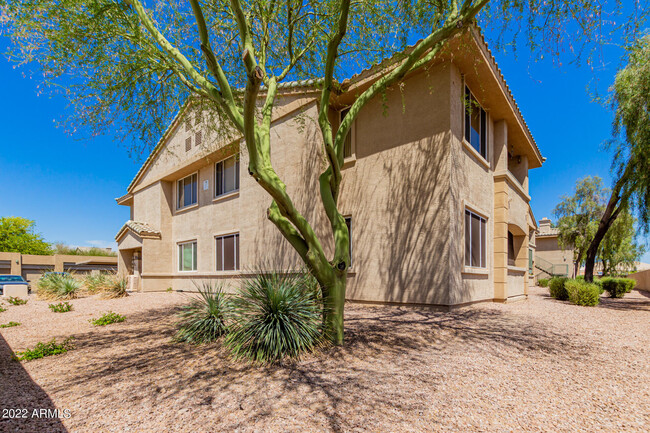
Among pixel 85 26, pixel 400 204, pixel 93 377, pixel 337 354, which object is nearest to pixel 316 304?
pixel 337 354

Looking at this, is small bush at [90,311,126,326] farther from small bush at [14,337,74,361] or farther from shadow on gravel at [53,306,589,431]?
small bush at [14,337,74,361]

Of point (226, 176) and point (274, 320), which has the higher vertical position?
point (226, 176)

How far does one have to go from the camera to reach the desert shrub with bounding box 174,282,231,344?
6.74 meters

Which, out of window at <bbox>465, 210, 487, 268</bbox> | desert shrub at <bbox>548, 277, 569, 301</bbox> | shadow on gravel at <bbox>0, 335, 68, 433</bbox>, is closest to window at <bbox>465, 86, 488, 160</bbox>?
window at <bbox>465, 210, 487, 268</bbox>

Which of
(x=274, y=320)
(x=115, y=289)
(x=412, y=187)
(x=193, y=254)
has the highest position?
(x=412, y=187)

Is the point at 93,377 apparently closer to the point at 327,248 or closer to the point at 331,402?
the point at 331,402

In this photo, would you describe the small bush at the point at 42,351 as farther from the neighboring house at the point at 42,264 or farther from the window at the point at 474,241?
the neighboring house at the point at 42,264

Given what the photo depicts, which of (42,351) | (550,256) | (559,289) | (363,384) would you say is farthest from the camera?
(550,256)

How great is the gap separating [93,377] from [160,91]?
701 centimetres

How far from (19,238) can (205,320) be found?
183 feet

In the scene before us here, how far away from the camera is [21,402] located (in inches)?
162

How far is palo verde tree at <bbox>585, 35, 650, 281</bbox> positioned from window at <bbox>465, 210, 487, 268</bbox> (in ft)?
20.7

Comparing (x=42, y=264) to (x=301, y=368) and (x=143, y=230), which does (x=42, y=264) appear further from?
(x=301, y=368)

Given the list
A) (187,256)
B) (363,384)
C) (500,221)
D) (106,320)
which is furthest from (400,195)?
(187,256)
